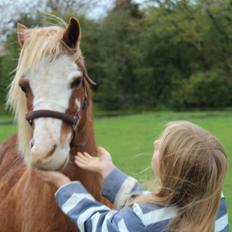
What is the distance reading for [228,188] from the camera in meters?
9.11

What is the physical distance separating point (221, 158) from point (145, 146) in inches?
533

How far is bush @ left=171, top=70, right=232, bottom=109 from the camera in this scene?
36344mm

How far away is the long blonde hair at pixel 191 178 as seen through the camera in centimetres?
214

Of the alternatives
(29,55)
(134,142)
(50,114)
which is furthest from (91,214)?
(134,142)

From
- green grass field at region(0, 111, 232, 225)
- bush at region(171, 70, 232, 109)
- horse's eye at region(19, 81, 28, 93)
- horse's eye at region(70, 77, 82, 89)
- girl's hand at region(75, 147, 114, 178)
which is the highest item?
horse's eye at region(19, 81, 28, 93)

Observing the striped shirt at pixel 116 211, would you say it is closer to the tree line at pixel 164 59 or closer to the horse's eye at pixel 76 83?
the horse's eye at pixel 76 83

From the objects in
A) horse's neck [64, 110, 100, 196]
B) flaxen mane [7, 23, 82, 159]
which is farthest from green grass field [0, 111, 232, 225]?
flaxen mane [7, 23, 82, 159]

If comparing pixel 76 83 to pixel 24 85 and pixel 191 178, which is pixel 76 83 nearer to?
pixel 24 85

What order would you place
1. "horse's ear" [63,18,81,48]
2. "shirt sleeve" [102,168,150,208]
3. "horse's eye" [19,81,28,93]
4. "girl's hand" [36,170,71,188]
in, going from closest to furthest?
"shirt sleeve" [102,168,150,208] < "girl's hand" [36,170,71,188] < "horse's eye" [19,81,28,93] < "horse's ear" [63,18,81,48]

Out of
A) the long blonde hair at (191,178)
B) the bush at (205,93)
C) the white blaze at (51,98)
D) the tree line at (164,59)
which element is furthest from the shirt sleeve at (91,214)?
→ the bush at (205,93)

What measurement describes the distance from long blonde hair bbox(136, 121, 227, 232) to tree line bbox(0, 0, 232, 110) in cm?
3417

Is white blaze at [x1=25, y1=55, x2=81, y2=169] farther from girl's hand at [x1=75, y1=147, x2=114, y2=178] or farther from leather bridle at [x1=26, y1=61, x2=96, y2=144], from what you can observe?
girl's hand at [x1=75, y1=147, x2=114, y2=178]

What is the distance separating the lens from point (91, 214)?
7.43 feet

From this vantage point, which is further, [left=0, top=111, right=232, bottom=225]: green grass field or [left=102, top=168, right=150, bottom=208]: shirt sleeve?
[left=0, top=111, right=232, bottom=225]: green grass field
